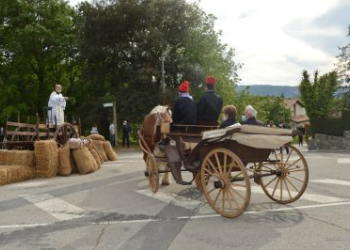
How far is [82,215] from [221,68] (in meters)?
37.5

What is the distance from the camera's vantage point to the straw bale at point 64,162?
12.1 metres

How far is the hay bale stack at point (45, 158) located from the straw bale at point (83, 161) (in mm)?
680

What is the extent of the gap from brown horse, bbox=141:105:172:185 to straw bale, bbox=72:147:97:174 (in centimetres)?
333

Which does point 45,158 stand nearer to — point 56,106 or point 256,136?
point 56,106

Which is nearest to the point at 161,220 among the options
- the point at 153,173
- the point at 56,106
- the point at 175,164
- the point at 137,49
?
the point at 175,164

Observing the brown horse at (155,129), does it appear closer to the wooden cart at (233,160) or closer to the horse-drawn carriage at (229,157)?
the horse-drawn carriage at (229,157)

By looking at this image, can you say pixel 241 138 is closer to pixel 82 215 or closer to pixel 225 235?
pixel 225 235

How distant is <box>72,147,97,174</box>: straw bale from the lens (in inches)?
484

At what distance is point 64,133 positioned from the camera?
13727 mm

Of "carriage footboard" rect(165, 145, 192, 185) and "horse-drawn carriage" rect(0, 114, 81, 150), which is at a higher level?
"horse-drawn carriage" rect(0, 114, 81, 150)

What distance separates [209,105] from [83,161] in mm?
5353

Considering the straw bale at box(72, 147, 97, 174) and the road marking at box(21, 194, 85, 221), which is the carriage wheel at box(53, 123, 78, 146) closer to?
the straw bale at box(72, 147, 97, 174)

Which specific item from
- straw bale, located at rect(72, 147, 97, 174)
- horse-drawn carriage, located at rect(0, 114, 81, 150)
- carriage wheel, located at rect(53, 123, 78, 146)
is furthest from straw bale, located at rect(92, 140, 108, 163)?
straw bale, located at rect(72, 147, 97, 174)

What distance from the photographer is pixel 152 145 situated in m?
9.24
